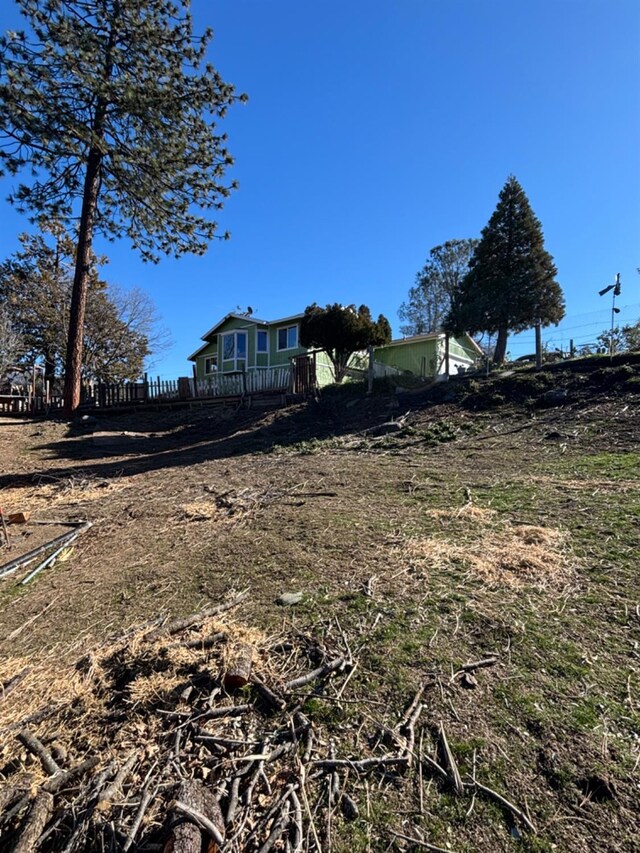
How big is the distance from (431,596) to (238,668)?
133 centimetres

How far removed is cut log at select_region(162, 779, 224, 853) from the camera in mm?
1341

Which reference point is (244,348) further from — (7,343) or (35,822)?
(35,822)

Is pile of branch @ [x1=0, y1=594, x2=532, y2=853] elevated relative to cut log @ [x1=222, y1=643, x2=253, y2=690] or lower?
lower

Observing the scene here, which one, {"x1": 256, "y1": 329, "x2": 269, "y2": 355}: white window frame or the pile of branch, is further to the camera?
{"x1": 256, "y1": 329, "x2": 269, "y2": 355}: white window frame

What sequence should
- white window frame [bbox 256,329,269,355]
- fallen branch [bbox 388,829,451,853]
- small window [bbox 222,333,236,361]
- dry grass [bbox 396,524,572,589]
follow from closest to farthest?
1. fallen branch [bbox 388,829,451,853]
2. dry grass [bbox 396,524,572,589]
3. white window frame [bbox 256,329,269,355]
4. small window [bbox 222,333,236,361]

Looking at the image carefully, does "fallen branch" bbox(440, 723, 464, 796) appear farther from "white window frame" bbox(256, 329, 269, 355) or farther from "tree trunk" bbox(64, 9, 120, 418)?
"white window frame" bbox(256, 329, 269, 355)

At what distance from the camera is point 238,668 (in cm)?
211

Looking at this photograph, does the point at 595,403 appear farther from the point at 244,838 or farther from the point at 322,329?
the point at 322,329

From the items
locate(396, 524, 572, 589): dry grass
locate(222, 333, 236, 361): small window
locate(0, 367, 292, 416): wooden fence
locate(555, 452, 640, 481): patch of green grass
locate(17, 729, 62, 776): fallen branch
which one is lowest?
locate(17, 729, 62, 776): fallen branch

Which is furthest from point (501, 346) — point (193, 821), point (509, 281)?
point (193, 821)

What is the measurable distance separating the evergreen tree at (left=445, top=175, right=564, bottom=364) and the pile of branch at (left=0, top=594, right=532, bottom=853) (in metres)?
16.9

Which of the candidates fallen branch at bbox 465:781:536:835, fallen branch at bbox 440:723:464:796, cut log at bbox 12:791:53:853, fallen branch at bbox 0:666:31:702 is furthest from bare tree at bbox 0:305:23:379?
fallen branch at bbox 465:781:536:835

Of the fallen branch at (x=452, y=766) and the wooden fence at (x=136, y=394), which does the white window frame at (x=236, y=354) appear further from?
the fallen branch at (x=452, y=766)

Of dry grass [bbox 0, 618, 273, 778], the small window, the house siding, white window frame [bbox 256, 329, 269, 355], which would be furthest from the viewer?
the small window
